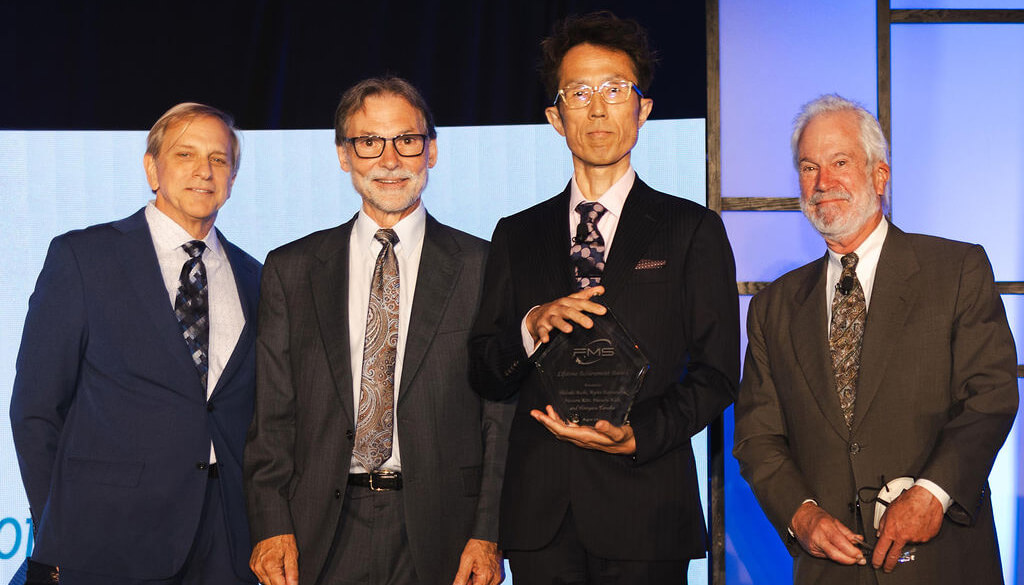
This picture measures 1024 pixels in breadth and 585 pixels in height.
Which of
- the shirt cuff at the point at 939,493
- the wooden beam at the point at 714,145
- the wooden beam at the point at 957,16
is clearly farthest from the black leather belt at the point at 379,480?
the wooden beam at the point at 957,16

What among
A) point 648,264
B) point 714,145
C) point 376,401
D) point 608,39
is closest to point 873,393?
point 648,264

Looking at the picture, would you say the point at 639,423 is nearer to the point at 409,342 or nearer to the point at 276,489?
the point at 409,342

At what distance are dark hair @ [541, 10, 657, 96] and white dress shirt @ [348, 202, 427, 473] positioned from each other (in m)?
0.62

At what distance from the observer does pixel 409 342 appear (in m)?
2.55

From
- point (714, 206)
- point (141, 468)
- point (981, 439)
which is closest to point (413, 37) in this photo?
point (714, 206)

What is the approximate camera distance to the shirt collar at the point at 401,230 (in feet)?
8.92

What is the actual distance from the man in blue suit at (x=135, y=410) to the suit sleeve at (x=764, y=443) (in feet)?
5.03

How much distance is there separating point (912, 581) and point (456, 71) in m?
2.99

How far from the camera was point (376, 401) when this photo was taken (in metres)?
2.53

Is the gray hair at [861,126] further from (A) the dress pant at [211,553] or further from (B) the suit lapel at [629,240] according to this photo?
(A) the dress pant at [211,553]

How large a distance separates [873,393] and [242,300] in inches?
76.5

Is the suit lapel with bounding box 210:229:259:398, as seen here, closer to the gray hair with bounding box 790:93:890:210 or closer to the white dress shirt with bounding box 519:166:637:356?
the white dress shirt with bounding box 519:166:637:356

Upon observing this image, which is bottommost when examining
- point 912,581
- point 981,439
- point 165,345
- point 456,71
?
point 912,581

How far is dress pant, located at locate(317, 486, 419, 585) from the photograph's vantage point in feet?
8.16
